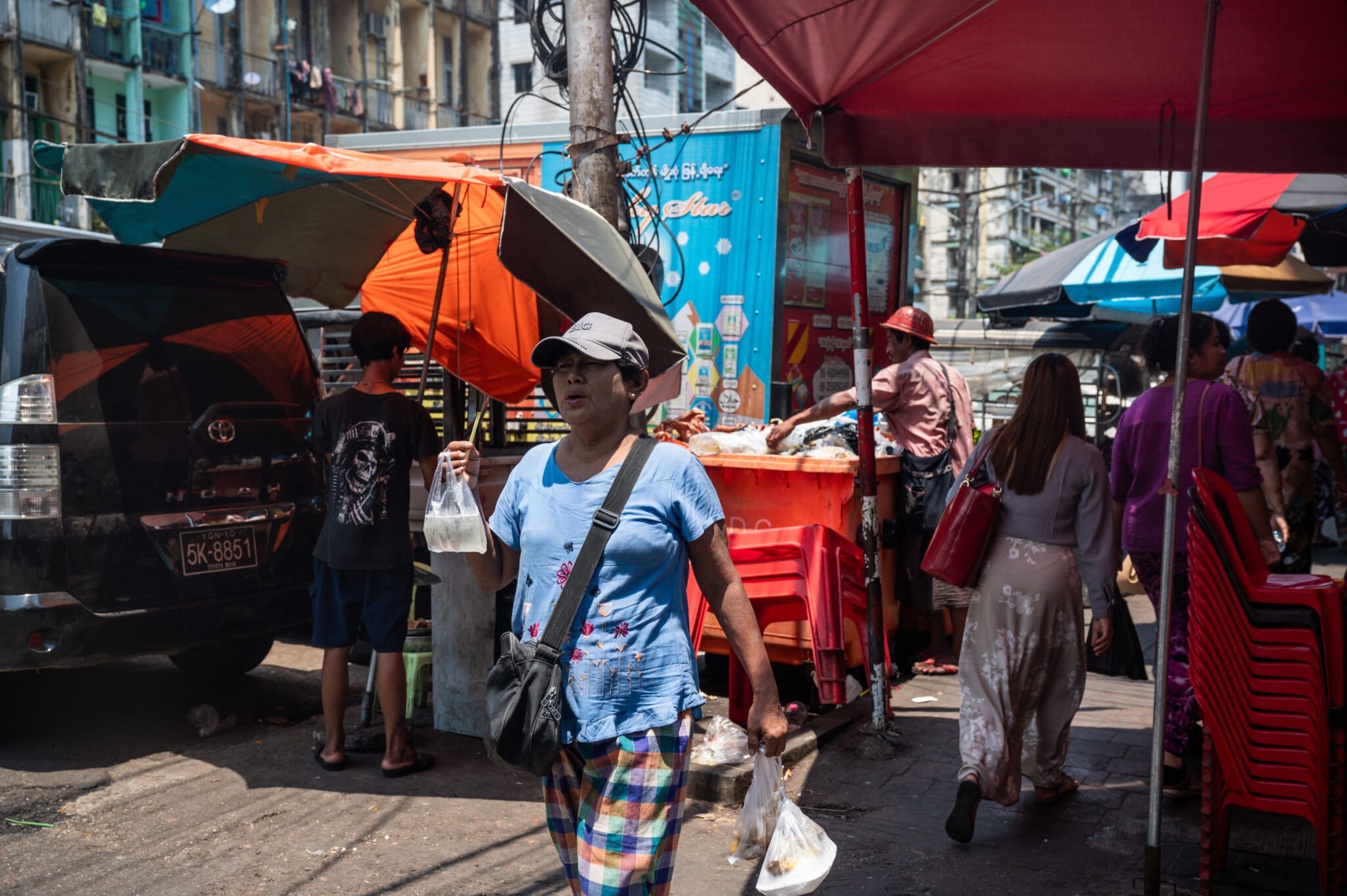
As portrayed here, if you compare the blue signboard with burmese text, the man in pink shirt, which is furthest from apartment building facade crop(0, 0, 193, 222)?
the man in pink shirt

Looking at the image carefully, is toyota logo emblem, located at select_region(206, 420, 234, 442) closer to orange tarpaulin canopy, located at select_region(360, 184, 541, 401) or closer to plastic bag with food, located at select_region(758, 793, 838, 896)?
orange tarpaulin canopy, located at select_region(360, 184, 541, 401)

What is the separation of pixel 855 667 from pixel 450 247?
3.12 metres

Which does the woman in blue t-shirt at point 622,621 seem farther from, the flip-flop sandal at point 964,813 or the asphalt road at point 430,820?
the flip-flop sandal at point 964,813

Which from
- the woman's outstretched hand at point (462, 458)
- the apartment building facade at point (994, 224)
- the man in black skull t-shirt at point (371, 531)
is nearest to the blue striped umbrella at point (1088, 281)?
the man in black skull t-shirt at point (371, 531)

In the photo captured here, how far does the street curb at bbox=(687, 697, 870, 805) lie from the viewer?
4586 millimetres

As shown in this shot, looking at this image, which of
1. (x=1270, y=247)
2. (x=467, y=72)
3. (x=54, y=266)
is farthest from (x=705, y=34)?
(x=54, y=266)

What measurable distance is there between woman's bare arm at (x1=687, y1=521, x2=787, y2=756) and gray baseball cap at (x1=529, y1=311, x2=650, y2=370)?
1.57ft

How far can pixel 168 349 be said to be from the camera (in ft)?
16.8

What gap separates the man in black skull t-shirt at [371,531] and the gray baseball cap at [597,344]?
226 cm

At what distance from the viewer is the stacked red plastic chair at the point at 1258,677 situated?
3434mm

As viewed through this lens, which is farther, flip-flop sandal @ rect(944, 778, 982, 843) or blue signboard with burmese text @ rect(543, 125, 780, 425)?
blue signboard with burmese text @ rect(543, 125, 780, 425)

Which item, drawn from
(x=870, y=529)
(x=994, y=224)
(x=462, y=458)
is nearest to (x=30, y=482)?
(x=462, y=458)

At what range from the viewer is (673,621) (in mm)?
2652

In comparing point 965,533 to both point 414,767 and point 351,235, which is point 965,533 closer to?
point 414,767
